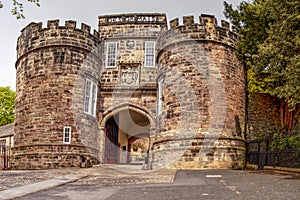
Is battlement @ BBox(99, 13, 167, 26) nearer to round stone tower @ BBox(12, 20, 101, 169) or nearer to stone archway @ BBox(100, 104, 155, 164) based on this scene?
round stone tower @ BBox(12, 20, 101, 169)

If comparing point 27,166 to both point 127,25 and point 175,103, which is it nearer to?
point 175,103

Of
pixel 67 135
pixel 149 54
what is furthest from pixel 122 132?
pixel 67 135

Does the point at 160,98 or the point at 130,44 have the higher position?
the point at 130,44

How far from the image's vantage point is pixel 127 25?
20.0m

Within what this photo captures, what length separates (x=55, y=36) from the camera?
56.1 ft

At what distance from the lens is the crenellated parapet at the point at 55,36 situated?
17109 mm

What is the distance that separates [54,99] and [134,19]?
22.2ft

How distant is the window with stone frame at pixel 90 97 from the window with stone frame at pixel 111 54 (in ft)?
5.62

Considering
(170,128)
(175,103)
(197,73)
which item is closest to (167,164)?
(170,128)

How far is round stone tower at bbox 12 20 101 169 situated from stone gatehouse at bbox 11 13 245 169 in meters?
0.05

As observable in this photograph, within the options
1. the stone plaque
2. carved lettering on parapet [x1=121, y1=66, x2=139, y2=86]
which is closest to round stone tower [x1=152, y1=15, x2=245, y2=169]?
carved lettering on parapet [x1=121, y1=66, x2=139, y2=86]

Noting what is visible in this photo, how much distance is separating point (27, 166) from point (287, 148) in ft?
36.7

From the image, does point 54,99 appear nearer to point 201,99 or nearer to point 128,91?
point 128,91

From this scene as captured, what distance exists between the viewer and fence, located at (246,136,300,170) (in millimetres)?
11497
